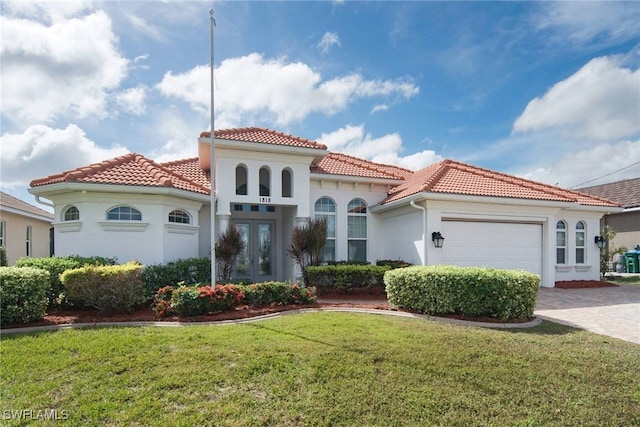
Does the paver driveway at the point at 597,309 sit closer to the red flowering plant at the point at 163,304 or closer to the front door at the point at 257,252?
the red flowering plant at the point at 163,304

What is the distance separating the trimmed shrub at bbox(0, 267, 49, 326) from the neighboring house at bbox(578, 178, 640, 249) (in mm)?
28669

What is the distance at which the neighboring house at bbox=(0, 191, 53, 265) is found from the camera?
17.5 metres

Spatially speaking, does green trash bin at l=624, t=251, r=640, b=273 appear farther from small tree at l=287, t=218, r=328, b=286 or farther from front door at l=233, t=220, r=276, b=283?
front door at l=233, t=220, r=276, b=283

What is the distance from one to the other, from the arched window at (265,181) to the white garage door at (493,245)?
269 inches

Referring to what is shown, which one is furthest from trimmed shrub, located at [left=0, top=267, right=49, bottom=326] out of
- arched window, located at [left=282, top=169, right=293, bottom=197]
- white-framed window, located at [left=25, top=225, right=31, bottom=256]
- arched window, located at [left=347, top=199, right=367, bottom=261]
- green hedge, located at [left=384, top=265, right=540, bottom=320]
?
white-framed window, located at [left=25, top=225, right=31, bottom=256]

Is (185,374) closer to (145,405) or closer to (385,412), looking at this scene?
(145,405)

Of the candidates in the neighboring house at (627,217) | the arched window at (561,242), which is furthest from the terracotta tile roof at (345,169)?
the neighboring house at (627,217)

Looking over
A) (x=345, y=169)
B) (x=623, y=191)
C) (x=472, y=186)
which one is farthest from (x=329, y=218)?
(x=623, y=191)

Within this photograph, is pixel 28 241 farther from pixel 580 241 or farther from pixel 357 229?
pixel 580 241

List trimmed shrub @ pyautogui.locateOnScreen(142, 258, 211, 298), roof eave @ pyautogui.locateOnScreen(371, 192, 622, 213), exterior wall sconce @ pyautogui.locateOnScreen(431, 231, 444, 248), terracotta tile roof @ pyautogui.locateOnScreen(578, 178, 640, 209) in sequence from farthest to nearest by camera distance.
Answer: terracotta tile roof @ pyautogui.locateOnScreen(578, 178, 640, 209)
exterior wall sconce @ pyautogui.locateOnScreen(431, 231, 444, 248)
roof eave @ pyautogui.locateOnScreen(371, 192, 622, 213)
trimmed shrub @ pyautogui.locateOnScreen(142, 258, 211, 298)

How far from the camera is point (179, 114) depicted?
1148 centimetres

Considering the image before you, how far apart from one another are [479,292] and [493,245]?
6.42 meters

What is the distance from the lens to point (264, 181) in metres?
13.7

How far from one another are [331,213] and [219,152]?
5326mm
